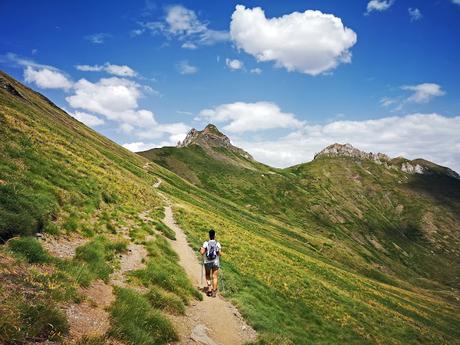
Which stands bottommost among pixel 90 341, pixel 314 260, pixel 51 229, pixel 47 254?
pixel 314 260

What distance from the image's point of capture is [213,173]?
542 ft

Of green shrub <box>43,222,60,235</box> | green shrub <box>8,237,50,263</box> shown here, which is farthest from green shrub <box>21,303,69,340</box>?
green shrub <box>43,222,60,235</box>

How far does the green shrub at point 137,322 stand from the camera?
32.5 feet

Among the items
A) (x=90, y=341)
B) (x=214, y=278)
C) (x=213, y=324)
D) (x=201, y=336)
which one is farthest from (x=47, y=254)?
(x=214, y=278)

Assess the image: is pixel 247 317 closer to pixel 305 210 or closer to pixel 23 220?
pixel 23 220

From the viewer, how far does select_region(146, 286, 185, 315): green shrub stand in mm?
13550

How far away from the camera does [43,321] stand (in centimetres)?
847

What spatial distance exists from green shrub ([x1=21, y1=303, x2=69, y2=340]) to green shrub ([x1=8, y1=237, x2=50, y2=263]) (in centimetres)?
373

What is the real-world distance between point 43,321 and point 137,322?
3.08m

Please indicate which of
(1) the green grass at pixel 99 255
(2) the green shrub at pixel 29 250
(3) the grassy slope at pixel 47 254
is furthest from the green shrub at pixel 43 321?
(1) the green grass at pixel 99 255

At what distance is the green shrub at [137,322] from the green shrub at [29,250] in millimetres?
2984

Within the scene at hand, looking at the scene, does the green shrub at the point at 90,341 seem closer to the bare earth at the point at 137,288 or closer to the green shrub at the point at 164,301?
the bare earth at the point at 137,288

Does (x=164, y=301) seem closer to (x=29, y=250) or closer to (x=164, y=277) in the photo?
(x=164, y=277)

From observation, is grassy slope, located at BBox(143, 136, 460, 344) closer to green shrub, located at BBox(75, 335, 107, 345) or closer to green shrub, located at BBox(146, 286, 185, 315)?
green shrub, located at BBox(146, 286, 185, 315)
